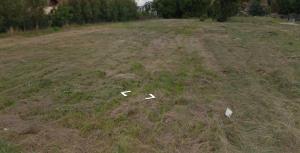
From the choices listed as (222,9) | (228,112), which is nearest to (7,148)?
(228,112)

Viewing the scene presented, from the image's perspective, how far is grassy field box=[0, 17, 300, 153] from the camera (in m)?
4.77

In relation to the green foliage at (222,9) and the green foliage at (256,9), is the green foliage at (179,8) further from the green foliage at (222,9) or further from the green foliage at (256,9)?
the green foliage at (256,9)

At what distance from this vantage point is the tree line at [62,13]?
18.5 meters

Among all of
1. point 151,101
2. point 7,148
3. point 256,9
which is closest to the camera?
point 7,148

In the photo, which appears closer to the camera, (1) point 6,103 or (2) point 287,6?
(1) point 6,103

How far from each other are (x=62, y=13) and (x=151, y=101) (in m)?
16.3

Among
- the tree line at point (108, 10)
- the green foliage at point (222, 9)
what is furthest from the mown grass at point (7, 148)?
the green foliage at point (222, 9)

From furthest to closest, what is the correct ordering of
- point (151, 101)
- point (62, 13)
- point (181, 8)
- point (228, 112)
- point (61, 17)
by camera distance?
1. point (181, 8)
2. point (62, 13)
3. point (61, 17)
4. point (151, 101)
5. point (228, 112)

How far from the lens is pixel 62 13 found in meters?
21.5

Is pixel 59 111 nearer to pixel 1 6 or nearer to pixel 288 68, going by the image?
pixel 288 68

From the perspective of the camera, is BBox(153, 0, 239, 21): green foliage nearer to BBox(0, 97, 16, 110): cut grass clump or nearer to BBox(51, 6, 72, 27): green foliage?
BBox(51, 6, 72, 27): green foliage

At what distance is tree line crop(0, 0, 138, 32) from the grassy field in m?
7.26

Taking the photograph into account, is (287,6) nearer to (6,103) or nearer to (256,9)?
(256,9)

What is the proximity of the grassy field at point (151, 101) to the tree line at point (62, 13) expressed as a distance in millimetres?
7261
